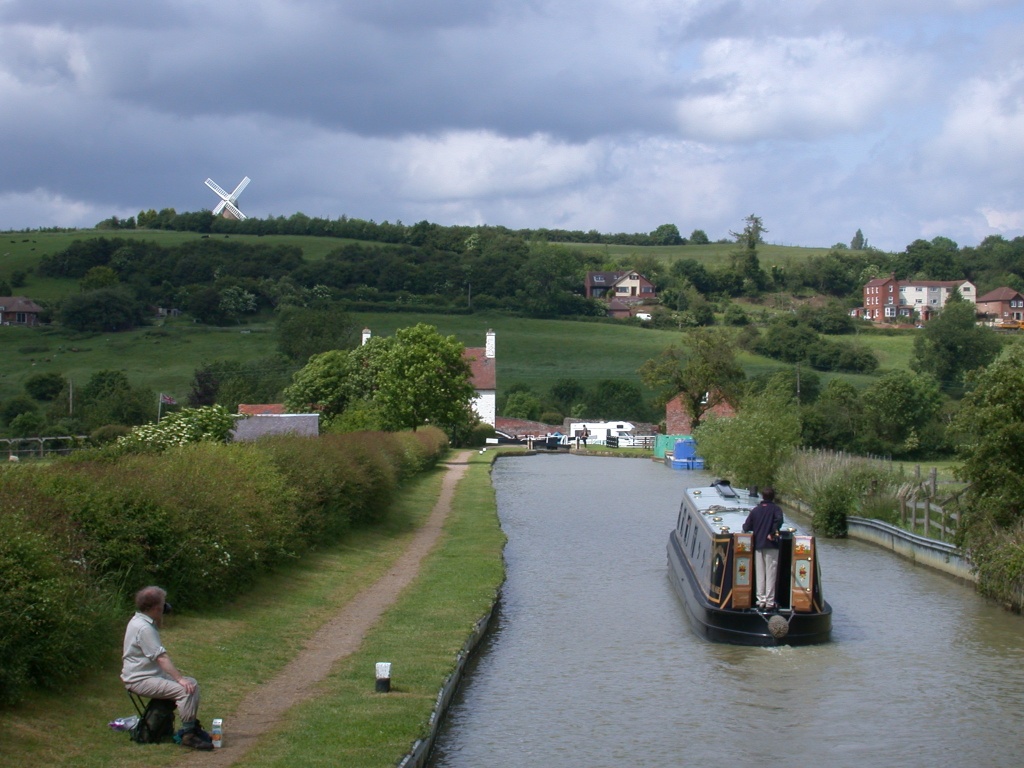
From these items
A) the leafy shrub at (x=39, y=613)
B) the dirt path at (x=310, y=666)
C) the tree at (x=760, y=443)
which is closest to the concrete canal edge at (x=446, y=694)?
the dirt path at (x=310, y=666)

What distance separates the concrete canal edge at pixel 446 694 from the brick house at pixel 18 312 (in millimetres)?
114204

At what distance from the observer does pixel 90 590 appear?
42.2ft

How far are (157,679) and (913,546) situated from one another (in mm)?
22146

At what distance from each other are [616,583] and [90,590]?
14.1 m

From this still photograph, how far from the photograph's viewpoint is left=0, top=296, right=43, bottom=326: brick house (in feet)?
396

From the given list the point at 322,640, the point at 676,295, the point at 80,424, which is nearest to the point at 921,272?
the point at 676,295

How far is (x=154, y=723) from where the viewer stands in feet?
33.7

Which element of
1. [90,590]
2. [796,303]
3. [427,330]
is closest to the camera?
[90,590]

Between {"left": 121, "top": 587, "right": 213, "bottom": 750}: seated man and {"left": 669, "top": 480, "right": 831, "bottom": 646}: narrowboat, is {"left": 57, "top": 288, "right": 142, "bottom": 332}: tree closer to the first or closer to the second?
{"left": 669, "top": 480, "right": 831, "bottom": 646}: narrowboat

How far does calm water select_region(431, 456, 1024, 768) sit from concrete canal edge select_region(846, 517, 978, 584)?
0.41 meters

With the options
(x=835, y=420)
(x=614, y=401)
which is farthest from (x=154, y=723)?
(x=614, y=401)

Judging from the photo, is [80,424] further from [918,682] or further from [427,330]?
[918,682]

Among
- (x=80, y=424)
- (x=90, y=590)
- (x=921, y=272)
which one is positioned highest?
(x=921, y=272)

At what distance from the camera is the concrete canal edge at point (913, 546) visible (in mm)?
24641
